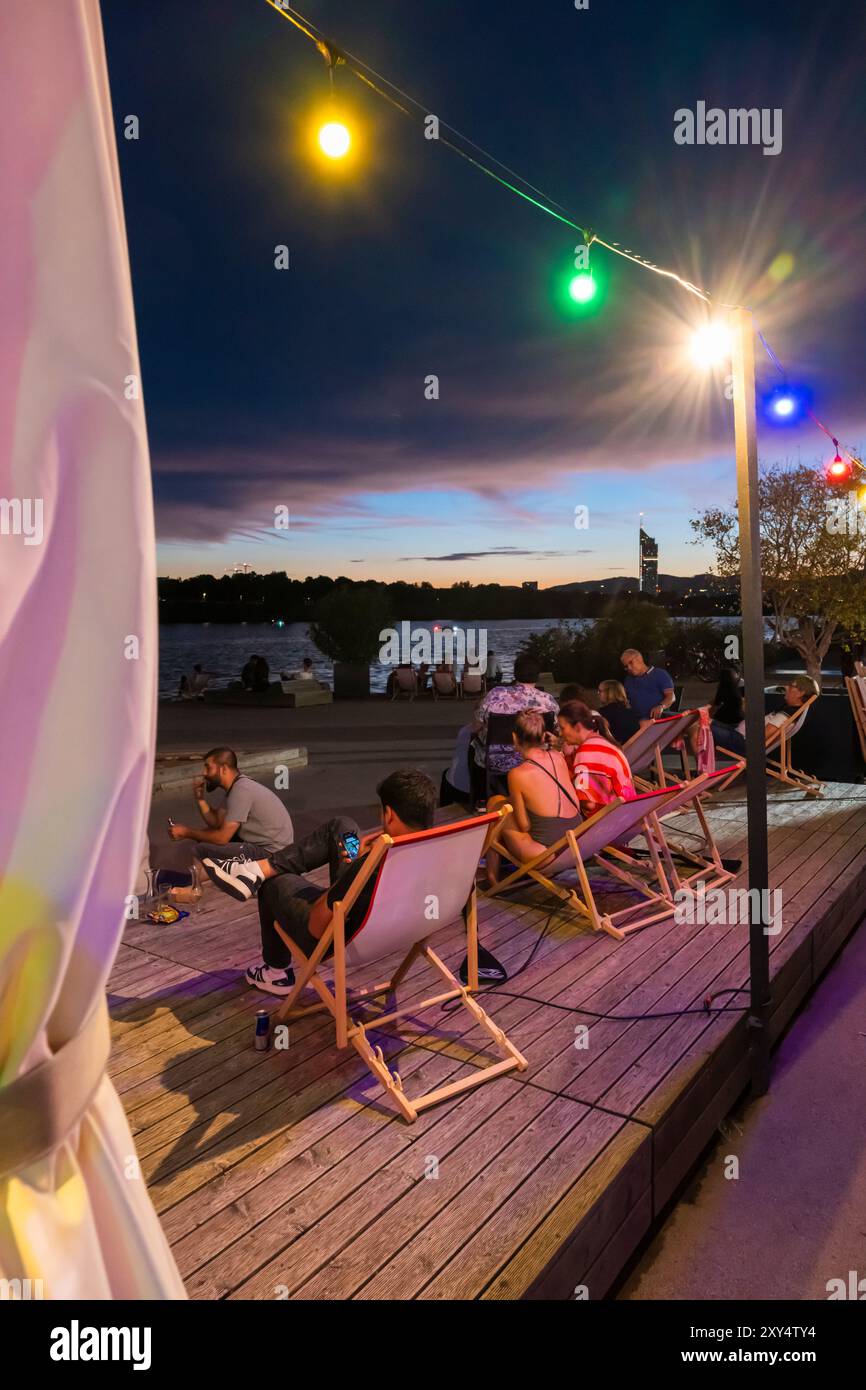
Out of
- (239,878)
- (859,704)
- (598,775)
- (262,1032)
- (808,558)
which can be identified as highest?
(808,558)

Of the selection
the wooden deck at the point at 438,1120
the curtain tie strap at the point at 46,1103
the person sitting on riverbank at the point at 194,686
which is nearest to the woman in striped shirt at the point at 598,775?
the wooden deck at the point at 438,1120

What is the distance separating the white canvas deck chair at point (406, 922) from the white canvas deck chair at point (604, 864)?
1.12 meters

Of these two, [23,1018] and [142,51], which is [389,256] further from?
[23,1018]

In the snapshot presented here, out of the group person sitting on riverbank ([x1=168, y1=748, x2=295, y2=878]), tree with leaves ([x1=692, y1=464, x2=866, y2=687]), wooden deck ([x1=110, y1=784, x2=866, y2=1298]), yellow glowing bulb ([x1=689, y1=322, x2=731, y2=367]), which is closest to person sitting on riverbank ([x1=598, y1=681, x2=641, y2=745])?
wooden deck ([x1=110, y1=784, x2=866, y2=1298])

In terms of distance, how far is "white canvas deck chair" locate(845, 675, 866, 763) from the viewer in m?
7.66

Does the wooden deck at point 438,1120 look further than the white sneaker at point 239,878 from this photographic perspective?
No

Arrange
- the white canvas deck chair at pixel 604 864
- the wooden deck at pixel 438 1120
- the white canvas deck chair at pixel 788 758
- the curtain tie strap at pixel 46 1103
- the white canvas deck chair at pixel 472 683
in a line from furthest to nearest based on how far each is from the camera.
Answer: the white canvas deck chair at pixel 472 683, the white canvas deck chair at pixel 788 758, the white canvas deck chair at pixel 604 864, the wooden deck at pixel 438 1120, the curtain tie strap at pixel 46 1103

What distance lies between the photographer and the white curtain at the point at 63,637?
0.87 m

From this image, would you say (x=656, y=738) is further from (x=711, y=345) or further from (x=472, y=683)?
(x=472, y=683)

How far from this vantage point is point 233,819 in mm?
4301

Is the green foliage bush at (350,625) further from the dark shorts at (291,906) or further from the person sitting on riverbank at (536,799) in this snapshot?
the dark shorts at (291,906)

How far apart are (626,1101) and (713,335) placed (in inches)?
117

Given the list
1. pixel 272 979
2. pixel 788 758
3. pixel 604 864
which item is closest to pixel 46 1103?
pixel 272 979

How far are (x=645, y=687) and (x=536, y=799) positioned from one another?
3240 mm
